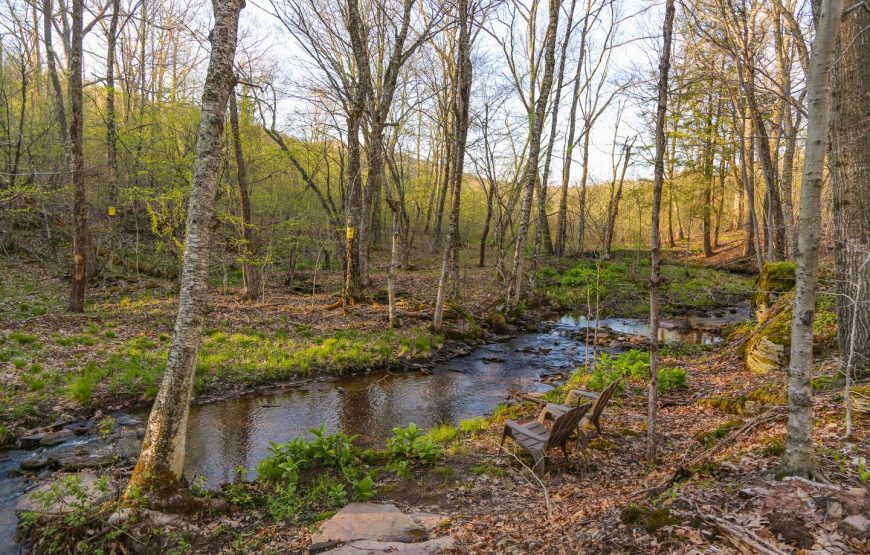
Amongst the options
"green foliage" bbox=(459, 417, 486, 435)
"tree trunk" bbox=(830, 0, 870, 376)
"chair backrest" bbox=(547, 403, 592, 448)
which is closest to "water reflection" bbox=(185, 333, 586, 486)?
"green foliage" bbox=(459, 417, 486, 435)

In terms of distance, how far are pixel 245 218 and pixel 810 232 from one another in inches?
547

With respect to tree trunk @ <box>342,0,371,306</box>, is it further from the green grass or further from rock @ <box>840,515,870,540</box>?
rock @ <box>840,515,870,540</box>

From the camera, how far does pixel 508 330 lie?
50.8ft

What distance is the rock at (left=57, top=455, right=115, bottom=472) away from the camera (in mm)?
6086

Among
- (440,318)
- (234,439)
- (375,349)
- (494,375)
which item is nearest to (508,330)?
(440,318)

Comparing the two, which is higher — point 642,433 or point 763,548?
point 763,548

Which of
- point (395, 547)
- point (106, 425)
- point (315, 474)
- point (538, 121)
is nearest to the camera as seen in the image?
point (395, 547)

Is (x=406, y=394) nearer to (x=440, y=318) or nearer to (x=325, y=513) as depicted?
(x=440, y=318)

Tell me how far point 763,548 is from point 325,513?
377 centimetres

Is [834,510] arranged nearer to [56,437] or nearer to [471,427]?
[471,427]

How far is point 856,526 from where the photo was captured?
282 centimetres

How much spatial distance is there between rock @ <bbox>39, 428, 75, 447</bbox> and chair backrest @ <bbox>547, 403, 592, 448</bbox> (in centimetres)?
719

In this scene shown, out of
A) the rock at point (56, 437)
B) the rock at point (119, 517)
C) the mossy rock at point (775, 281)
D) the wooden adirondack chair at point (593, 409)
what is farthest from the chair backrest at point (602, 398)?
the rock at point (56, 437)

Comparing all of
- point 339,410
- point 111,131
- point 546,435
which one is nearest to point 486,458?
point 546,435
